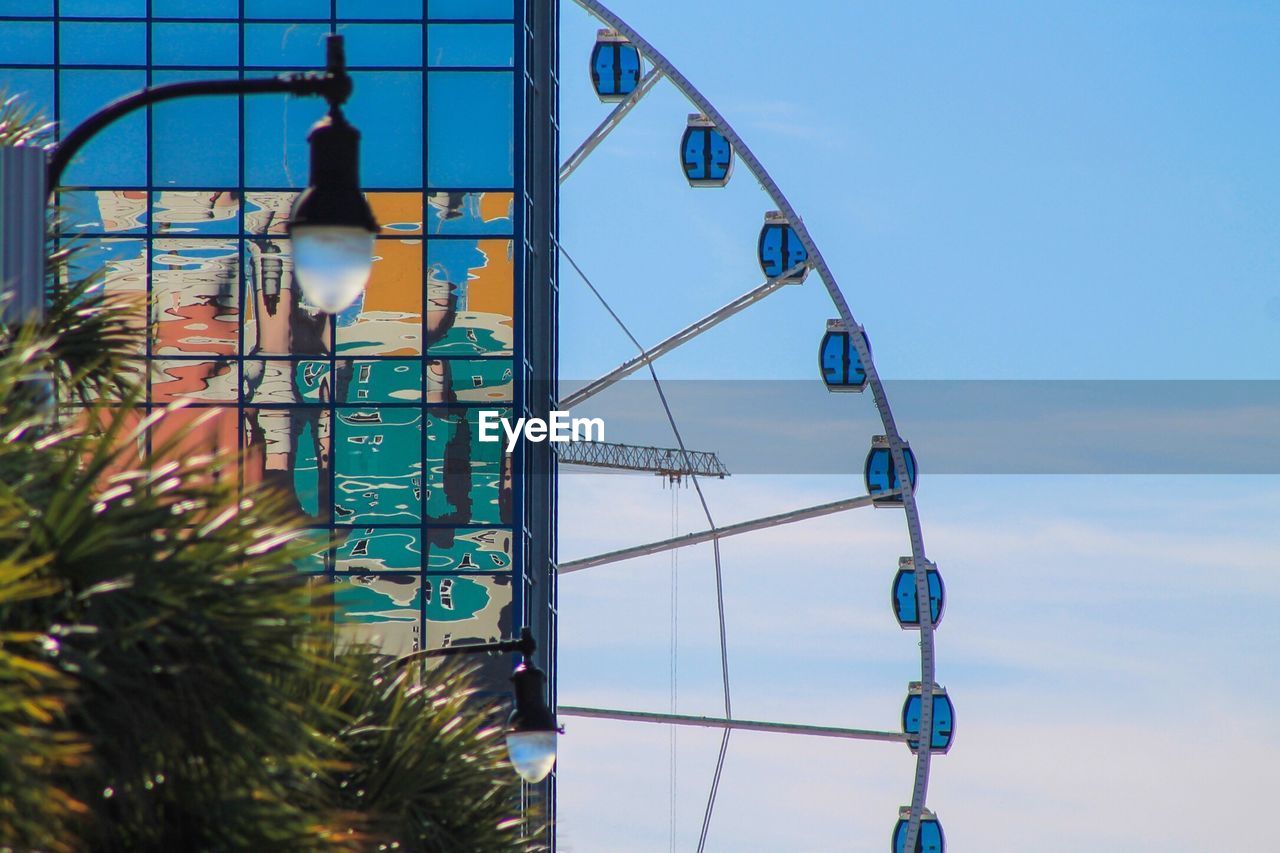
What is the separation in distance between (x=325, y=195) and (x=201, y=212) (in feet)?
97.2

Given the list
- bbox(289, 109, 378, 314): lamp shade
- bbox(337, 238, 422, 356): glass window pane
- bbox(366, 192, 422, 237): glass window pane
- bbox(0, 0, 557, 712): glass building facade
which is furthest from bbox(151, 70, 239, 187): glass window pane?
bbox(289, 109, 378, 314): lamp shade

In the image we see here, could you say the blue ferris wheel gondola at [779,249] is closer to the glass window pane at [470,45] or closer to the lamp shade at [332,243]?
the glass window pane at [470,45]

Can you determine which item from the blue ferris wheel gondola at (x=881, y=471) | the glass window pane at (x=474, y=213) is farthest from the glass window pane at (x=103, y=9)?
the blue ferris wheel gondola at (x=881, y=471)

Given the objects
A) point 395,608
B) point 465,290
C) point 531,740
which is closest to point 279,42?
point 465,290

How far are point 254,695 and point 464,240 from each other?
29.6 metres

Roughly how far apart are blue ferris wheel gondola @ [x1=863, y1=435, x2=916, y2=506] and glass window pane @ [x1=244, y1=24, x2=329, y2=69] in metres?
12.0

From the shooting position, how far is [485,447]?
129 ft

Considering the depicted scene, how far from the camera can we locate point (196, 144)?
39469mm

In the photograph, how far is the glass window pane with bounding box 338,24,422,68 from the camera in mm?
39281

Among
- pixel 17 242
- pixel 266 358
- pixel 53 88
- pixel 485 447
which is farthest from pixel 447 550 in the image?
pixel 17 242

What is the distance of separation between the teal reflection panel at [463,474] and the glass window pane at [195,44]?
674cm

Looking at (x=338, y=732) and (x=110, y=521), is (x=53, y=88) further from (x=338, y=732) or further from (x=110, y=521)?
(x=110, y=521)

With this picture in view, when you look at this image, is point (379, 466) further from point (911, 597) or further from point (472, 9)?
point (911, 597)

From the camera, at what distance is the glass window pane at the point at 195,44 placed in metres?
39.7
